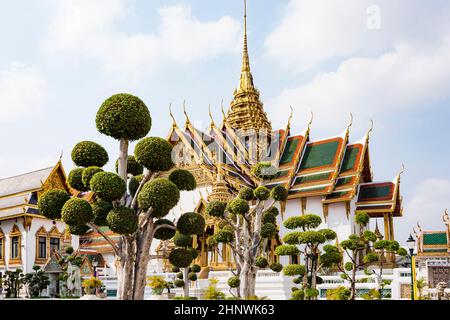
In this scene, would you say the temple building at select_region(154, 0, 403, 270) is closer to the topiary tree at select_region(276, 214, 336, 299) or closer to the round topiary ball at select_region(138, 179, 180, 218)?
the topiary tree at select_region(276, 214, 336, 299)

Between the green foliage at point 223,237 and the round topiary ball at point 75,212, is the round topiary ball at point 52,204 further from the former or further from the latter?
the green foliage at point 223,237

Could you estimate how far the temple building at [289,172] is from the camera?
22234 mm

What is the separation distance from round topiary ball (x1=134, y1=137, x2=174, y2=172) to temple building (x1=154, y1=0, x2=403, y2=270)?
10998 millimetres

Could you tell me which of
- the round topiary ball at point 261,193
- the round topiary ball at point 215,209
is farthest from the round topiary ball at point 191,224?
the round topiary ball at point 215,209

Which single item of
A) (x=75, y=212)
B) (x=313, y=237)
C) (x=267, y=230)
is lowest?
(x=313, y=237)

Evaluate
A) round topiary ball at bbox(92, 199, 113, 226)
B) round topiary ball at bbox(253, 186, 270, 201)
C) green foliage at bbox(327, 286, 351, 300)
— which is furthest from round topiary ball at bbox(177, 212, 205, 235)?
green foliage at bbox(327, 286, 351, 300)

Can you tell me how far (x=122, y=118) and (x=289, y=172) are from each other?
51.4 feet

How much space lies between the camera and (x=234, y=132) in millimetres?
27703

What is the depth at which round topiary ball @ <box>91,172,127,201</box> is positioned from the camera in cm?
907

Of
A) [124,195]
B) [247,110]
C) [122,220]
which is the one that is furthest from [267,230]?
[247,110]

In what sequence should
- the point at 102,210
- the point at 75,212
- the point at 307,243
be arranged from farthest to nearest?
the point at 307,243, the point at 102,210, the point at 75,212

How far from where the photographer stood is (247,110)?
28453 mm

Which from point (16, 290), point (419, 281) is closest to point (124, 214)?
point (419, 281)

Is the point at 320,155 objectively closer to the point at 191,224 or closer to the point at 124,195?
the point at 191,224
